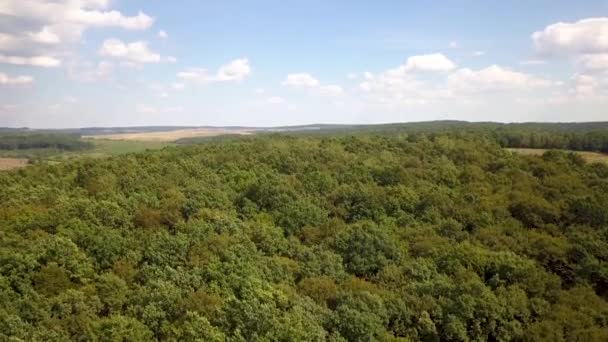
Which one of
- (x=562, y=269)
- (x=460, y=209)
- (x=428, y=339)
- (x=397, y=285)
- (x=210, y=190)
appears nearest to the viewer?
(x=428, y=339)

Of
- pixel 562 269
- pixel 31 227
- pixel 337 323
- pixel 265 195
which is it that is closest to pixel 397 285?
pixel 337 323

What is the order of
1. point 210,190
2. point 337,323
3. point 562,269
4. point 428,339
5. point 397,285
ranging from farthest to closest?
1. point 210,190
2. point 562,269
3. point 397,285
4. point 428,339
5. point 337,323

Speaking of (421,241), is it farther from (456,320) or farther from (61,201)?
(61,201)

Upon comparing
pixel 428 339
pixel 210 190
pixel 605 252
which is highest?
pixel 210 190

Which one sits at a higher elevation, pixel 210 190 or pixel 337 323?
pixel 210 190

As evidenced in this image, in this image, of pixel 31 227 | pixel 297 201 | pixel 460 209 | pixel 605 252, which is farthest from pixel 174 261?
pixel 605 252

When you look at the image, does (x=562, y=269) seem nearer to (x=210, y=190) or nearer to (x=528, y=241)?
(x=528, y=241)

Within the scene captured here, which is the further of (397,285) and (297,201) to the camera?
(297,201)
